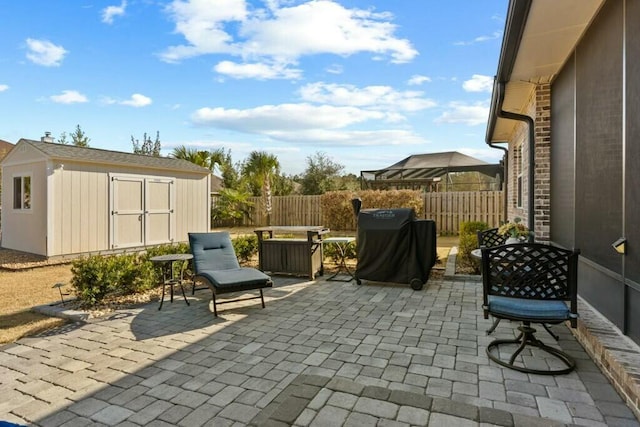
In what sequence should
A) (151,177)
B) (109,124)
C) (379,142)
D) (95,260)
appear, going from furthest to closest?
(379,142)
(109,124)
(151,177)
(95,260)

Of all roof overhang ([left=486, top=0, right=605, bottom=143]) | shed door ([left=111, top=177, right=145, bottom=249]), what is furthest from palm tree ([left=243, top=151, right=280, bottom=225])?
roof overhang ([left=486, top=0, right=605, bottom=143])

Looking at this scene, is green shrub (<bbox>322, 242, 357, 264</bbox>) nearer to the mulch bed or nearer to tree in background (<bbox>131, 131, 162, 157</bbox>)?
the mulch bed

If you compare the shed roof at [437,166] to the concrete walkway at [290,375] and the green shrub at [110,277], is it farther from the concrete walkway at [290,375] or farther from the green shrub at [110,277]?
the green shrub at [110,277]

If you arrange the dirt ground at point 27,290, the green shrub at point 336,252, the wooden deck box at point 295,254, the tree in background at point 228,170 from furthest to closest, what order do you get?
the tree in background at point 228,170 < the green shrub at point 336,252 < the wooden deck box at point 295,254 < the dirt ground at point 27,290

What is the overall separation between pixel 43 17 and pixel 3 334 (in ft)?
22.8

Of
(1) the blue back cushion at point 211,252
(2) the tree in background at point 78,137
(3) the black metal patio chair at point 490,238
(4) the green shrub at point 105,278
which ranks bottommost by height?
(4) the green shrub at point 105,278

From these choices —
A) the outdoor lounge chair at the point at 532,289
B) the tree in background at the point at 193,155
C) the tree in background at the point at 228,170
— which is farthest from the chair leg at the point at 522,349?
the tree in background at the point at 228,170

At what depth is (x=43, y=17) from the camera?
747 cm

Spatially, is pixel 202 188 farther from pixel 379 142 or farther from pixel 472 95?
pixel 379 142

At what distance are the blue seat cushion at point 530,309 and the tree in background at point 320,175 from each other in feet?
60.1

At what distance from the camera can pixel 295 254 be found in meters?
6.35

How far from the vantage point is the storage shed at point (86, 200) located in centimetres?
825

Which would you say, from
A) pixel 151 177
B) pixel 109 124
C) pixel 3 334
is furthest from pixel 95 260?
pixel 109 124

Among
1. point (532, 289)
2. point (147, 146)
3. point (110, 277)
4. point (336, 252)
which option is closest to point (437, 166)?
point (336, 252)
